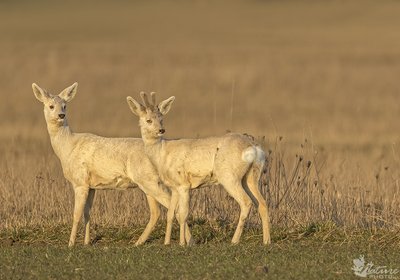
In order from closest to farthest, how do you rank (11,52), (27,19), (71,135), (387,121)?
(71,135) → (387,121) → (11,52) → (27,19)

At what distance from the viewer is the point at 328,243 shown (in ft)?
42.1

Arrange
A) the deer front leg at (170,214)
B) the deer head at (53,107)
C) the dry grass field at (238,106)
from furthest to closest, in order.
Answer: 1. the dry grass field at (238,106)
2. the deer head at (53,107)
3. the deer front leg at (170,214)

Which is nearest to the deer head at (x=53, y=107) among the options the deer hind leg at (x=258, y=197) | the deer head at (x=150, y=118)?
the deer head at (x=150, y=118)

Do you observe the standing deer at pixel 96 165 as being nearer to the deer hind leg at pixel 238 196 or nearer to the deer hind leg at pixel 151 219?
the deer hind leg at pixel 151 219

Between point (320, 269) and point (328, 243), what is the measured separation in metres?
1.77

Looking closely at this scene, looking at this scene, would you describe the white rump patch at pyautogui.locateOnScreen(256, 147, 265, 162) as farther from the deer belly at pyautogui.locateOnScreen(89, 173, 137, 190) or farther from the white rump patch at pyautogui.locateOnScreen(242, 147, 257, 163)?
the deer belly at pyautogui.locateOnScreen(89, 173, 137, 190)

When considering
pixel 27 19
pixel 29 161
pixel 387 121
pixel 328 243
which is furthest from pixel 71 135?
pixel 27 19

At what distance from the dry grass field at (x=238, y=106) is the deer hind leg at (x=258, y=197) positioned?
0.68 meters

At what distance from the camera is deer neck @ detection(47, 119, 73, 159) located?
14.0 meters

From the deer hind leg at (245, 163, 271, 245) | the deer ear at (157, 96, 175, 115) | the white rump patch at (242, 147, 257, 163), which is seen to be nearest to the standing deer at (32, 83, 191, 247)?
the deer ear at (157, 96, 175, 115)

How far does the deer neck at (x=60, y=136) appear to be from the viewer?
46.0ft

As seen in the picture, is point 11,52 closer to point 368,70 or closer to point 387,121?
point 368,70

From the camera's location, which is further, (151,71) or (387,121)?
(151,71)

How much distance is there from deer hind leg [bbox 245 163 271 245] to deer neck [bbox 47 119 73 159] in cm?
238
